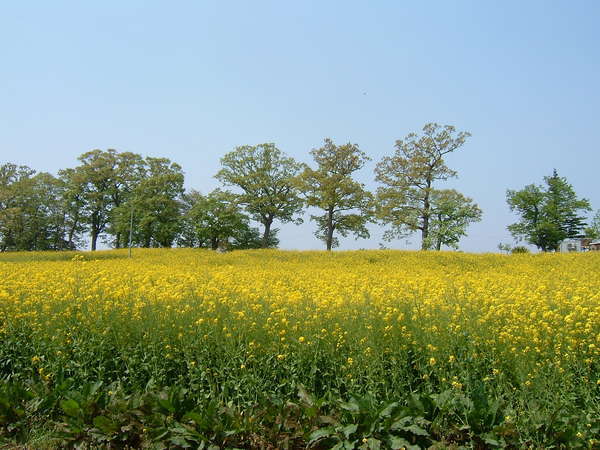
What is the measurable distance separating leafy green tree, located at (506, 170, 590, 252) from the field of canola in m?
38.4

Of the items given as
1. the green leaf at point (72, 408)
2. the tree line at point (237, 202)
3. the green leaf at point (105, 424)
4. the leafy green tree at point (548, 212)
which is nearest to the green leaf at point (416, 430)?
the green leaf at point (105, 424)

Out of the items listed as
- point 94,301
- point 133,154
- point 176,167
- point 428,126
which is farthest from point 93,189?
point 94,301

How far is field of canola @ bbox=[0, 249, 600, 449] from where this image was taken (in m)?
3.61

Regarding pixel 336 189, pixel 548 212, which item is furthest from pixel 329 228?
pixel 548 212

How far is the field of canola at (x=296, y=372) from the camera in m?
3.61

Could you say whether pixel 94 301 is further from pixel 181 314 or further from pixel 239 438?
pixel 239 438

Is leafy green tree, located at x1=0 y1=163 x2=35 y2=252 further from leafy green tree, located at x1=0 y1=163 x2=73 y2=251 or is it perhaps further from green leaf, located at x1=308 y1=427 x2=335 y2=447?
green leaf, located at x1=308 y1=427 x2=335 y2=447

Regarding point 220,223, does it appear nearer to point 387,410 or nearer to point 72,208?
point 72,208

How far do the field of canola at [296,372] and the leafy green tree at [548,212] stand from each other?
38.4 metres

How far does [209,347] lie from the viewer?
183 inches

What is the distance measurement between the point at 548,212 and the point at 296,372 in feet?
142

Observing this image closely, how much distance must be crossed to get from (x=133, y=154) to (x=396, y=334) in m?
43.1

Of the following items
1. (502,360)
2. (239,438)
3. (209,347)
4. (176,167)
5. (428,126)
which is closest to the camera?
(239,438)

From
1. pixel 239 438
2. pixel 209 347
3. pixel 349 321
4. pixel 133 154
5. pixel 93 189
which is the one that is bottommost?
pixel 239 438
